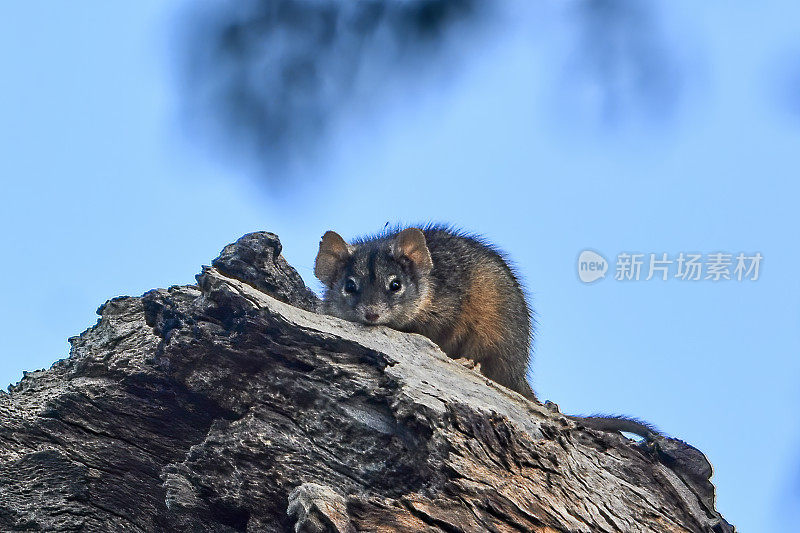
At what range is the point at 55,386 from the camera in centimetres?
658

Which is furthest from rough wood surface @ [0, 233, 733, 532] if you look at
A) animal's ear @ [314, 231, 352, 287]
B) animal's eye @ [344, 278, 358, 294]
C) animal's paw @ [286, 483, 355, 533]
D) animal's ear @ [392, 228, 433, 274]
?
animal's ear @ [314, 231, 352, 287]

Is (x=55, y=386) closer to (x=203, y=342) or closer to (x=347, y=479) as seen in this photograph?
(x=203, y=342)

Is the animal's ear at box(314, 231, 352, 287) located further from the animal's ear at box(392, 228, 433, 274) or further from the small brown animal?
the animal's ear at box(392, 228, 433, 274)

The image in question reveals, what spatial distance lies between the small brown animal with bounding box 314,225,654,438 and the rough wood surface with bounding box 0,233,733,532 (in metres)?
1.42

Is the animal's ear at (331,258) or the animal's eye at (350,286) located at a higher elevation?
the animal's ear at (331,258)

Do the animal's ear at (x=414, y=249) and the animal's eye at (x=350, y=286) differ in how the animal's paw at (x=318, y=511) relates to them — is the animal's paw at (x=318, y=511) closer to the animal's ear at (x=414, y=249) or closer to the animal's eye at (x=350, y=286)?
the animal's eye at (x=350, y=286)

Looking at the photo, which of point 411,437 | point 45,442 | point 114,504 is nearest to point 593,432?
point 411,437

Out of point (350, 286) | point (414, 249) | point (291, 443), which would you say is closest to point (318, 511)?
point (291, 443)

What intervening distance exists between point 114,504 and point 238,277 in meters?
2.02

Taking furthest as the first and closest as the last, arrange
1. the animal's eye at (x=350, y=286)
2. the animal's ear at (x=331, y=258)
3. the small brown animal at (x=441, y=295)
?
the animal's ear at (x=331, y=258) → the animal's eye at (x=350, y=286) → the small brown animal at (x=441, y=295)

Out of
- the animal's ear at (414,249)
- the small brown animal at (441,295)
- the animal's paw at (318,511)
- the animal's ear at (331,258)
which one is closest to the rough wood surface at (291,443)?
the animal's paw at (318,511)

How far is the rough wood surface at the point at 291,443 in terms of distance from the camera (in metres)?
5.04

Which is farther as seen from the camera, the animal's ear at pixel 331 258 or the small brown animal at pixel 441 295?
the animal's ear at pixel 331 258

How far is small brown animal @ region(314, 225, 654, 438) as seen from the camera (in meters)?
7.96
